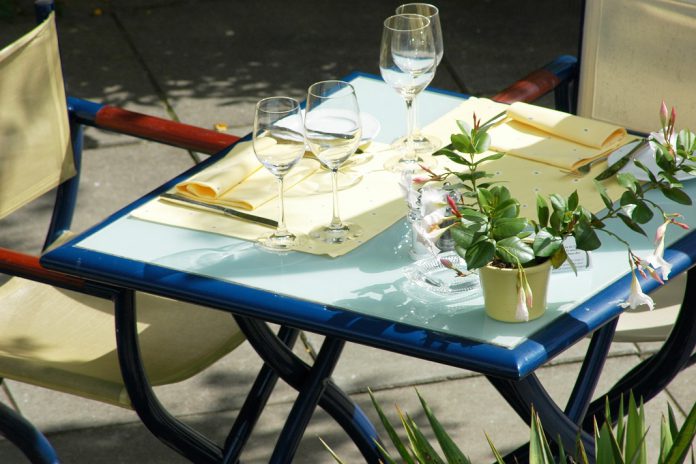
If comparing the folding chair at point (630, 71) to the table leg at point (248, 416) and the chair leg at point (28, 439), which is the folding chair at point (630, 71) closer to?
the table leg at point (248, 416)

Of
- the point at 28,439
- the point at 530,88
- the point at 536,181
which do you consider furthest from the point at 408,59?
the point at 28,439

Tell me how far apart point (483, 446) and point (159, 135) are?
1.21 metres

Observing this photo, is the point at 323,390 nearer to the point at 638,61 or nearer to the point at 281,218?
the point at 281,218

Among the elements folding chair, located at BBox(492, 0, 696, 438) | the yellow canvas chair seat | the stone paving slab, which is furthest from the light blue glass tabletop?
the stone paving slab

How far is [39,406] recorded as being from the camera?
3.51 meters

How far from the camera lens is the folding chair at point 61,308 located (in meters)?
2.57

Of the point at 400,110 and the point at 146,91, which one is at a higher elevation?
the point at 400,110

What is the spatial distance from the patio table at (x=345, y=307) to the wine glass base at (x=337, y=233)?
0.14ft

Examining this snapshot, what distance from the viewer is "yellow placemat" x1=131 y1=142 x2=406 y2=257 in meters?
2.37

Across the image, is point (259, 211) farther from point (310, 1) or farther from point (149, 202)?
point (310, 1)

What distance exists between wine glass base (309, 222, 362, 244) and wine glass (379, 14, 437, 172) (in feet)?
0.94

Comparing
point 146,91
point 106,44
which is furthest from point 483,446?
point 106,44

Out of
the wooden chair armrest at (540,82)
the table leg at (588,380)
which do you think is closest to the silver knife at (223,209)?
the table leg at (588,380)

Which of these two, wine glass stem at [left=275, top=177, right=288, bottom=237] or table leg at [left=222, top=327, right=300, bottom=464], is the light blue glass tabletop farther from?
table leg at [left=222, top=327, right=300, bottom=464]
